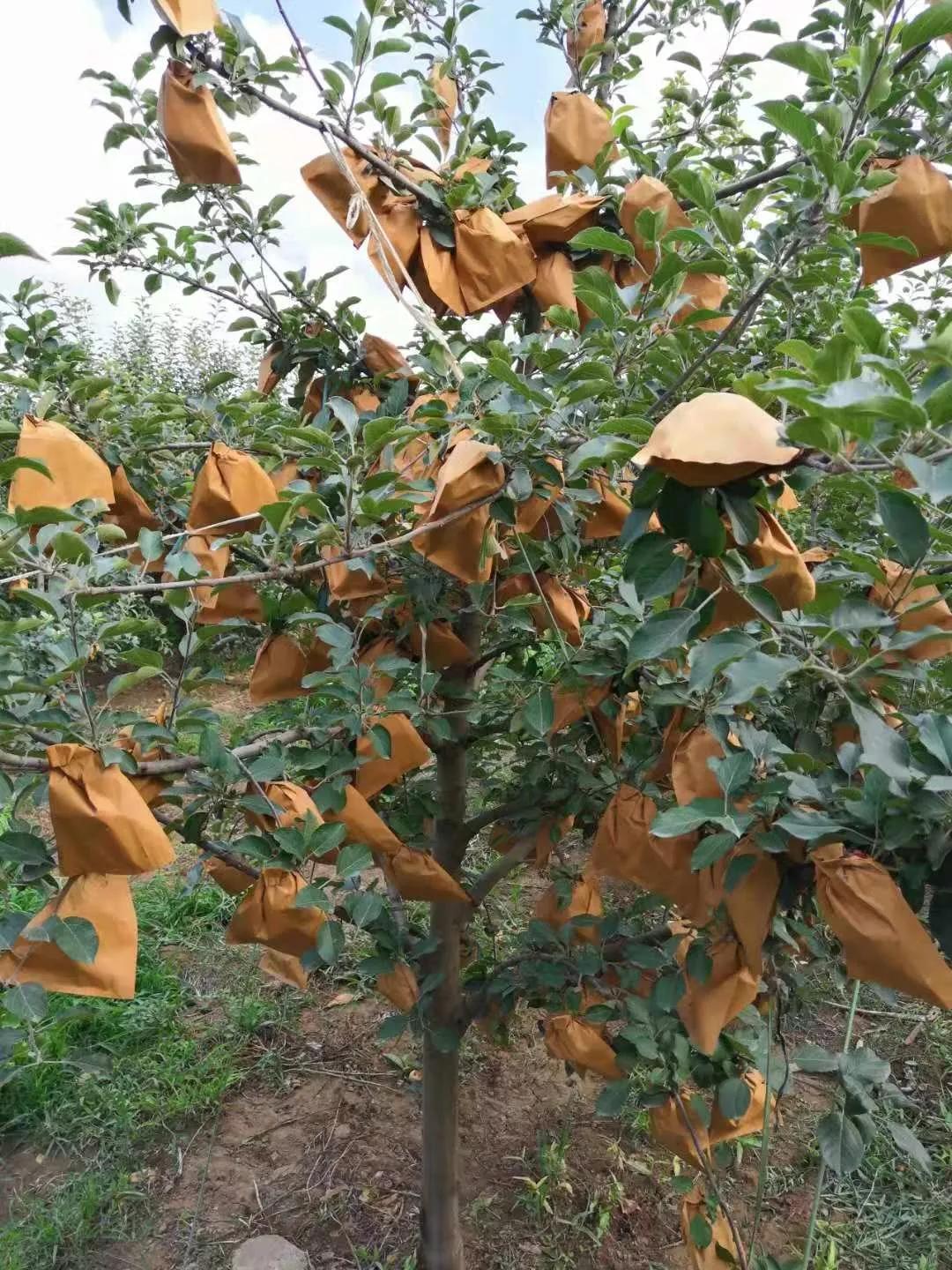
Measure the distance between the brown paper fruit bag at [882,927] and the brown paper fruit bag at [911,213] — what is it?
2.27 ft

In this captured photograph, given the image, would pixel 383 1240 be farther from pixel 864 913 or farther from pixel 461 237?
pixel 461 237

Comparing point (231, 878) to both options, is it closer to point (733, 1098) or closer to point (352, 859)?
point (352, 859)

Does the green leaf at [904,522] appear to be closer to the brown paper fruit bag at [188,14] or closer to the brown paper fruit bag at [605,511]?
the brown paper fruit bag at [605,511]

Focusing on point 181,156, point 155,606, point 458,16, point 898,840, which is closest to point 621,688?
point 898,840

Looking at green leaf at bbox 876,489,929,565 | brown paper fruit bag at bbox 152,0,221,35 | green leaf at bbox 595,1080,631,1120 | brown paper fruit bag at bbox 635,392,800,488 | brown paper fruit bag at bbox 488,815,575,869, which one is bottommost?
green leaf at bbox 595,1080,631,1120

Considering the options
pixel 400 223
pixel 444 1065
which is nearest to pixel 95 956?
pixel 444 1065

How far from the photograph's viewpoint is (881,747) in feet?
2.03

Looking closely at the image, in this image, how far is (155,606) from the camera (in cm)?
161

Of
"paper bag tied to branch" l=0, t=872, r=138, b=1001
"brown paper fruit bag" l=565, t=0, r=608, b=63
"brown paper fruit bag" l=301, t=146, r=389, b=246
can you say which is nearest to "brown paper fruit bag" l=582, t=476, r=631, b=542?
"brown paper fruit bag" l=301, t=146, r=389, b=246

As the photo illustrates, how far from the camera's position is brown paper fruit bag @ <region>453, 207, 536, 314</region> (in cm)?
123

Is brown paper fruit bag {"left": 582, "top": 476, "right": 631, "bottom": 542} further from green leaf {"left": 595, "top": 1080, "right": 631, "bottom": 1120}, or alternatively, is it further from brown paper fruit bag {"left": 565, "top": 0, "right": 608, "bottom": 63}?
brown paper fruit bag {"left": 565, "top": 0, "right": 608, "bottom": 63}

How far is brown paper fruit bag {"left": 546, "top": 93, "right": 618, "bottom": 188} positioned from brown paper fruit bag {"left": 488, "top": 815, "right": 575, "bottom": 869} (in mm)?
1032

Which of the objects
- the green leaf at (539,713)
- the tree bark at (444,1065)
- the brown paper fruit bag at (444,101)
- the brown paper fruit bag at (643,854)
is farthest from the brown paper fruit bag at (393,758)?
the brown paper fruit bag at (444,101)

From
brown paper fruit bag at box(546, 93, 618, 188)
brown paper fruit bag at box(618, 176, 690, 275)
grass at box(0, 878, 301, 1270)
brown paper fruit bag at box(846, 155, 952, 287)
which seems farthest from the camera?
grass at box(0, 878, 301, 1270)
